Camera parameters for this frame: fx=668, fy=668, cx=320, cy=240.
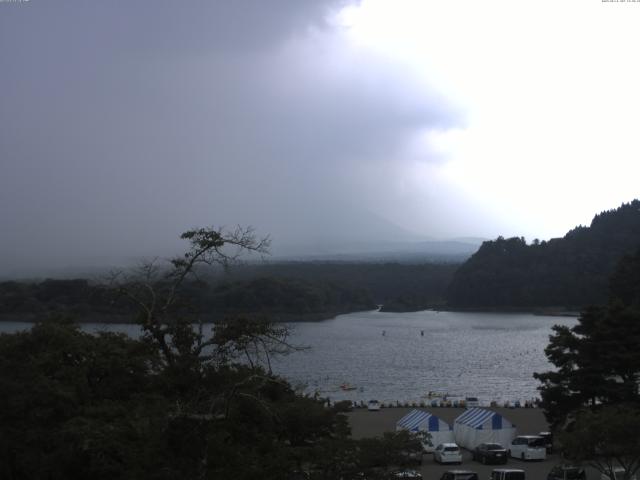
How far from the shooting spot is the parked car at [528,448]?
10203 millimetres

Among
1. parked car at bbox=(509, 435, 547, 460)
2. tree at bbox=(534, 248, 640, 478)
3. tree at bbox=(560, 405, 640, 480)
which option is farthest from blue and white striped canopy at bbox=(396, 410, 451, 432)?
tree at bbox=(560, 405, 640, 480)

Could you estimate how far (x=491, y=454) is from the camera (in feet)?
33.5

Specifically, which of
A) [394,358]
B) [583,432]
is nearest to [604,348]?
[583,432]

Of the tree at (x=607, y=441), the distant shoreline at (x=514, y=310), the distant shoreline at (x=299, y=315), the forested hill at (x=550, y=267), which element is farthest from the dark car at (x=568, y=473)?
the forested hill at (x=550, y=267)

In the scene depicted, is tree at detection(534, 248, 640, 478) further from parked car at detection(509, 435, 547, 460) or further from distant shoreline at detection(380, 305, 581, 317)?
distant shoreline at detection(380, 305, 581, 317)

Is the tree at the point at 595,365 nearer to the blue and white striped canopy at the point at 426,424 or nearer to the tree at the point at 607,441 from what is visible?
the blue and white striped canopy at the point at 426,424

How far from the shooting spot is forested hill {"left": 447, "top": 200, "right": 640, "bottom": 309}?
5675 centimetres

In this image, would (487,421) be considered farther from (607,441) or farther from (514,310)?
(514,310)

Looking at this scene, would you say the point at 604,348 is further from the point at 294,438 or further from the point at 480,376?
the point at 480,376

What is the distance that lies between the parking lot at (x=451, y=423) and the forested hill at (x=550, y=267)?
42005 mm

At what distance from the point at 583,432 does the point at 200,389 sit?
13.3 ft

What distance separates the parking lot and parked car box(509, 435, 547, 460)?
0.08m

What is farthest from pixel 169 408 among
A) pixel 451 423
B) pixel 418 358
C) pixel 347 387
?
pixel 418 358

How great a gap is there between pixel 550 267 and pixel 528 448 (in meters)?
53.1
